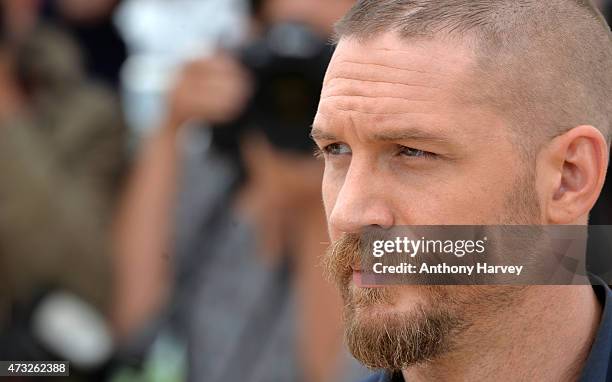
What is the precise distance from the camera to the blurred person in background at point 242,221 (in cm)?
397

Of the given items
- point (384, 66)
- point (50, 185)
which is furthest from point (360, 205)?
point (50, 185)

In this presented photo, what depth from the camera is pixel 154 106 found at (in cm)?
521

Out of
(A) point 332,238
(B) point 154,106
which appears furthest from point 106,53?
(A) point 332,238

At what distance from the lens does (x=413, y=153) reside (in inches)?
96.0

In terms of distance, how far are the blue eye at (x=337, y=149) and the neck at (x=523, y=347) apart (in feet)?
1.70

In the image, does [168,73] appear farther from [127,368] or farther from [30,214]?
[127,368]

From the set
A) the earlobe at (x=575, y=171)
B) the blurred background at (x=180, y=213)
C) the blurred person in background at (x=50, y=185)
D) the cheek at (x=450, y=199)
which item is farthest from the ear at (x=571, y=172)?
the blurred person in background at (x=50, y=185)

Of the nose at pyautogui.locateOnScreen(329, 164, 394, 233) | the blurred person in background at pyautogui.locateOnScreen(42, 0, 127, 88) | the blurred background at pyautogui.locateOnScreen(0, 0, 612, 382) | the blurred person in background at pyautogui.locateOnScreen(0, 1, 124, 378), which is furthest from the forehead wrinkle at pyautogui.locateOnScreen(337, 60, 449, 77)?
the blurred person in background at pyautogui.locateOnScreen(42, 0, 127, 88)

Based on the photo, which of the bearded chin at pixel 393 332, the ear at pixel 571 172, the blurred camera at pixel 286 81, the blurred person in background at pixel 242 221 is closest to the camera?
the bearded chin at pixel 393 332

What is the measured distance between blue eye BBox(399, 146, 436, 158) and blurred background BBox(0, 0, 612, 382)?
1368 millimetres

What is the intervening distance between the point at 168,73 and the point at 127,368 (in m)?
1.40

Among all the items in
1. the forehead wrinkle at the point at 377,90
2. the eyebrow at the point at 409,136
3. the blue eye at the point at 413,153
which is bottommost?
the blue eye at the point at 413,153

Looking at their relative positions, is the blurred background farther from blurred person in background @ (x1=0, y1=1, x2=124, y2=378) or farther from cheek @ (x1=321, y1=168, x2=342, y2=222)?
cheek @ (x1=321, y1=168, x2=342, y2=222)

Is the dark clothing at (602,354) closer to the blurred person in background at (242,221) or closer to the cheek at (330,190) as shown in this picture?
the cheek at (330,190)
